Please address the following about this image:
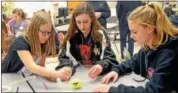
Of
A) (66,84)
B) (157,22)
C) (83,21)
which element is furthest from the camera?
(83,21)

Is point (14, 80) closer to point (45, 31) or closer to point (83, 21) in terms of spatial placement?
point (45, 31)

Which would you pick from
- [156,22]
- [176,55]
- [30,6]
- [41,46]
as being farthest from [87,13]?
[30,6]

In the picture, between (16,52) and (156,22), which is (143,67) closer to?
(156,22)

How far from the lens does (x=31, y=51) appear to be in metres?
1.56

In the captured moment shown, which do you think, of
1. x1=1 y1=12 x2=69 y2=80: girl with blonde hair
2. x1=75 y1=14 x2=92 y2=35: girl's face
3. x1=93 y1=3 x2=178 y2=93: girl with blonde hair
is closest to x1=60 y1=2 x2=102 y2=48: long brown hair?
x1=75 y1=14 x2=92 y2=35: girl's face

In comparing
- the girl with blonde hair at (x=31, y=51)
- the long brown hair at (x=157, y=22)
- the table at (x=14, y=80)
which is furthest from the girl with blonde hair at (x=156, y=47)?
the girl with blonde hair at (x=31, y=51)

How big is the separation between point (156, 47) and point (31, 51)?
2.37 feet

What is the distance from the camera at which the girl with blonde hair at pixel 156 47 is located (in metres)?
1.15

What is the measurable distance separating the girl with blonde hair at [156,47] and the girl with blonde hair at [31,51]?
43cm

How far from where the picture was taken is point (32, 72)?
4.87 feet

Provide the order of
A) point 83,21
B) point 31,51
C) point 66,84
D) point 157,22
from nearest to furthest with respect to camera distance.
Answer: point 157,22
point 66,84
point 31,51
point 83,21

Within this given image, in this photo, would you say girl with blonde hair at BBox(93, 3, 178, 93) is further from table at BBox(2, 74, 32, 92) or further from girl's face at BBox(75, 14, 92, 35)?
girl's face at BBox(75, 14, 92, 35)

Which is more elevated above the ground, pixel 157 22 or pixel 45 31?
pixel 157 22

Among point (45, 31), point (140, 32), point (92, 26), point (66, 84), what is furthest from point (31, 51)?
point (140, 32)
